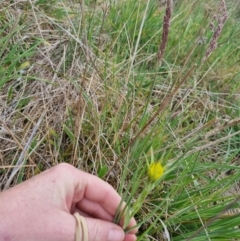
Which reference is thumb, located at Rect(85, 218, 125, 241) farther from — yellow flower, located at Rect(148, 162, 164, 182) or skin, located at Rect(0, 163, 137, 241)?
yellow flower, located at Rect(148, 162, 164, 182)

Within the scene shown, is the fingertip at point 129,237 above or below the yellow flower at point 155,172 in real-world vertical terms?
below

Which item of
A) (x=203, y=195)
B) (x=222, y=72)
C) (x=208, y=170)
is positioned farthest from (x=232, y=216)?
(x=222, y=72)

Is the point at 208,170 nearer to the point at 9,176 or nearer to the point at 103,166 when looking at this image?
the point at 103,166

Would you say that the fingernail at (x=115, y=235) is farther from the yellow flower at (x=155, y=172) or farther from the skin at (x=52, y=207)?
the yellow flower at (x=155, y=172)

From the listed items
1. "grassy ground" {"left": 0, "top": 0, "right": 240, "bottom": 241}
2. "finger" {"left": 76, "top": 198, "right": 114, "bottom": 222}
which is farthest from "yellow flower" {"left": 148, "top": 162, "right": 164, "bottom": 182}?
"finger" {"left": 76, "top": 198, "right": 114, "bottom": 222}

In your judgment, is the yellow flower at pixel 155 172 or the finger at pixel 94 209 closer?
the yellow flower at pixel 155 172

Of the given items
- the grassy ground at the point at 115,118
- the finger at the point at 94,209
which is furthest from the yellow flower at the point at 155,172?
the finger at the point at 94,209
